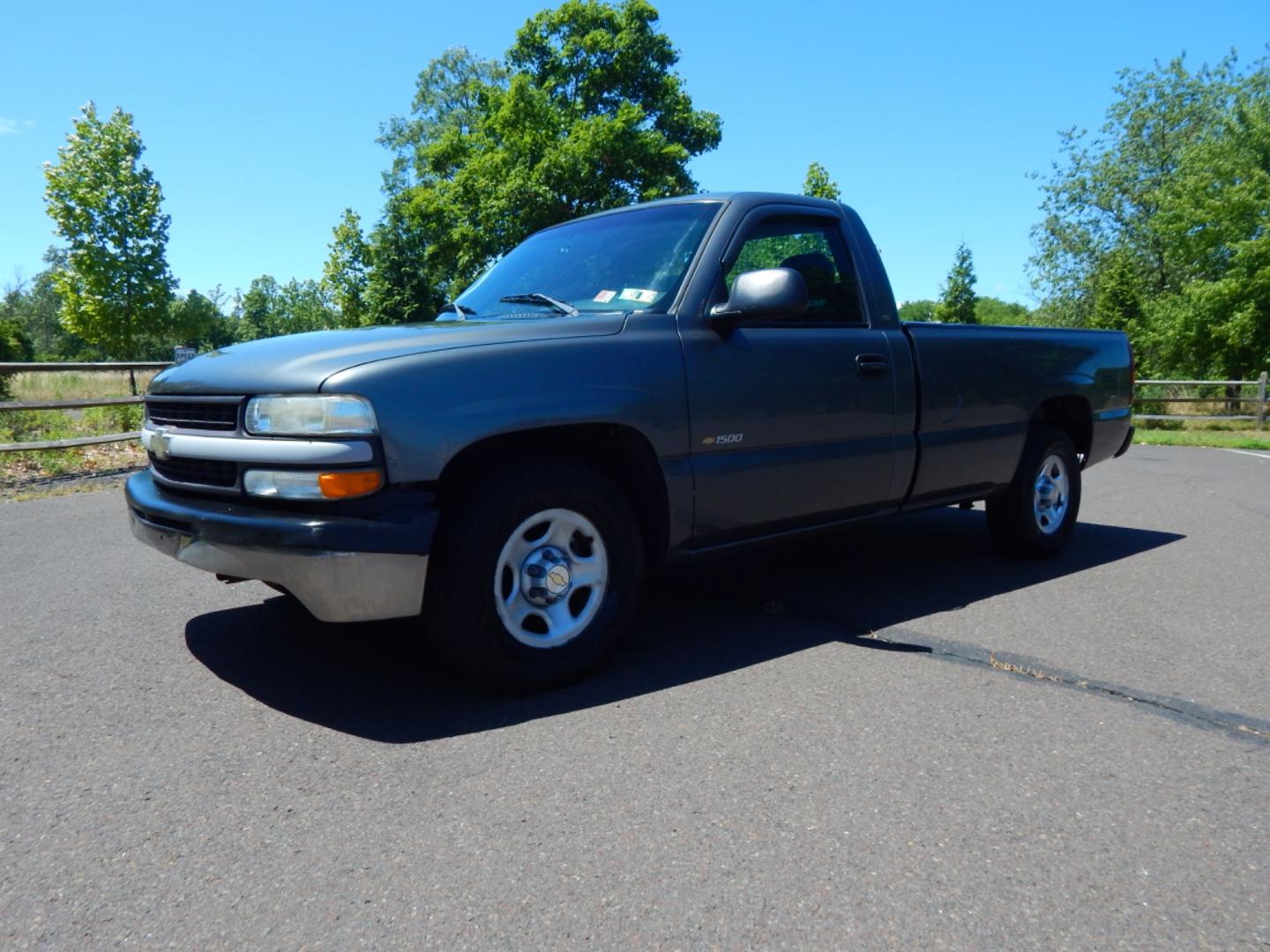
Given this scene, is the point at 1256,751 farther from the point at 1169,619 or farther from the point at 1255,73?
the point at 1255,73

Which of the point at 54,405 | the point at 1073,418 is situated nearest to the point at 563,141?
the point at 54,405

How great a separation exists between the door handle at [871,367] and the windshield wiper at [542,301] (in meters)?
1.36

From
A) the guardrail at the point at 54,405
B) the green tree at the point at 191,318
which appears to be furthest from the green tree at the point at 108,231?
the guardrail at the point at 54,405

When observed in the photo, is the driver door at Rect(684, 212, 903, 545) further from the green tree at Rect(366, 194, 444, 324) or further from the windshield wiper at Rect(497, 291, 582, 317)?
the green tree at Rect(366, 194, 444, 324)

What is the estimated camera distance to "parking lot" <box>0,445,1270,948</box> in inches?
81.0

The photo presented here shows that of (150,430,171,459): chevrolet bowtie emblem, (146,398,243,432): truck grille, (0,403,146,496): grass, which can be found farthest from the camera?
(0,403,146,496): grass

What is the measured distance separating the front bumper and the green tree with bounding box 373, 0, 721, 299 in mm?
29412

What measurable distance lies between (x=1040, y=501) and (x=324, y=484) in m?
4.37

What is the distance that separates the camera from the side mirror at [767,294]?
12.0 feet

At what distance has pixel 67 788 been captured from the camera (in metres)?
2.65

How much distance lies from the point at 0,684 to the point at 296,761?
4.80 feet

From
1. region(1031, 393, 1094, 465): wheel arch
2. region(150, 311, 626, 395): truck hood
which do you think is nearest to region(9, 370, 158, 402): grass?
region(150, 311, 626, 395): truck hood

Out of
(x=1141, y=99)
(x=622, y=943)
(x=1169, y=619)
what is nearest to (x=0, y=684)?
A: (x=622, y=943)

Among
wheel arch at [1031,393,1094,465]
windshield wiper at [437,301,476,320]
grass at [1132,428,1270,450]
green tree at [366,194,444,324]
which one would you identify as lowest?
grass at [1132,428,1270,450]
